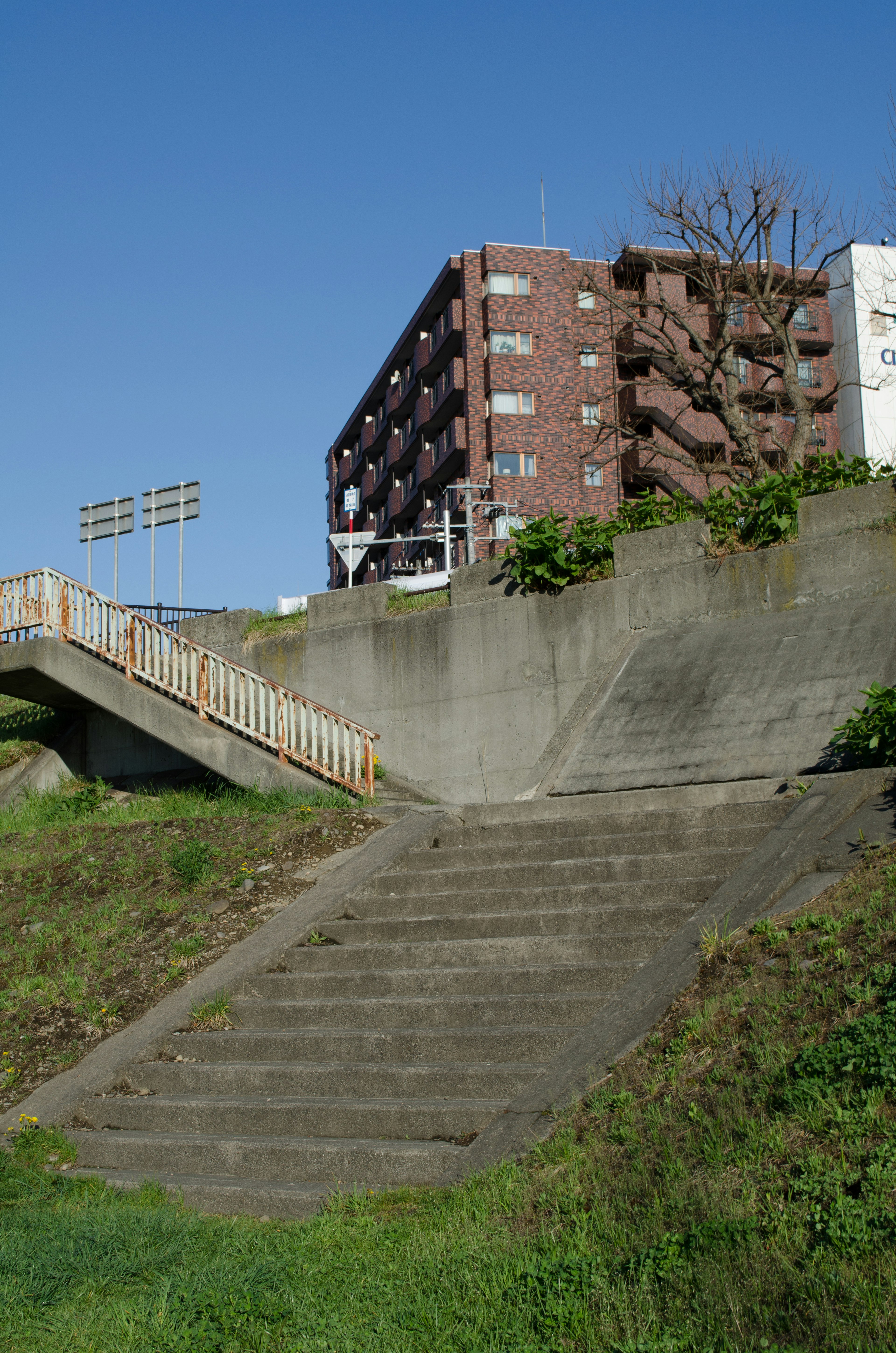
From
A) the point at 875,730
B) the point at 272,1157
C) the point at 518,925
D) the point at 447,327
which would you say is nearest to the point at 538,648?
the point at 875,730

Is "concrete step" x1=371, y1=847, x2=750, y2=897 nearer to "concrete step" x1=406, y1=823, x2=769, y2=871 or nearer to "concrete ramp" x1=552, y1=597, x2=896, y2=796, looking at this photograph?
"concrete step" x1=406, y1=823, x2=769, y2=871

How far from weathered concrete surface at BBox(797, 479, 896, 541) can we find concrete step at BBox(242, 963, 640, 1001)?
564 cm

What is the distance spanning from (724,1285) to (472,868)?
457 cm

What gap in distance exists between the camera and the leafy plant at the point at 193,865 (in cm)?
858

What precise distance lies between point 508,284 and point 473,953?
3732 cm

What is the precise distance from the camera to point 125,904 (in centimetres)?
852

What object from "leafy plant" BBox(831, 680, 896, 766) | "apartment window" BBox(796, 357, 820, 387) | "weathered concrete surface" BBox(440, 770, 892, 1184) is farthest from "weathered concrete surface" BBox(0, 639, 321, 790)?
"apartment window" BBox(796, 357, 820, 387)

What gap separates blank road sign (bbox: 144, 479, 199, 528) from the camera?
19.9m

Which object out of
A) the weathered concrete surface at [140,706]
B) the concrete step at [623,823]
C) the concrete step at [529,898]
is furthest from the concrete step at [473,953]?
the weathered concrete surface at [140,706]

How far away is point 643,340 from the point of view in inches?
1561

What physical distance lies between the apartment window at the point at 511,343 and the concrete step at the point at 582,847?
111 ft

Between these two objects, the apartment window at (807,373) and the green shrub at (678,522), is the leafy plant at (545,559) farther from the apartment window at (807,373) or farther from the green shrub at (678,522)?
the apartment window at (807,373)

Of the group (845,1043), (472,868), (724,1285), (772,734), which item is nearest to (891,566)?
(772,734)

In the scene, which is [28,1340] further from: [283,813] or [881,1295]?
[283,813]
